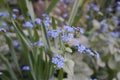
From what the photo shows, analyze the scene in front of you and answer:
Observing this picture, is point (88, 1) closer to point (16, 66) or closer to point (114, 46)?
point (114, 46)

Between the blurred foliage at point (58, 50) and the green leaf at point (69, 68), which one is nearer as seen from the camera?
the green leaf at point (69, 68)

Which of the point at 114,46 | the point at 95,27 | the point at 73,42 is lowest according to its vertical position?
the point at 73,42

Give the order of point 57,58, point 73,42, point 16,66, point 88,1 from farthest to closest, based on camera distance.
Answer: point 88,1, point 16,66, point 73,42, point 57,58

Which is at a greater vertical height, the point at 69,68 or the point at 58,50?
the point at 58,50

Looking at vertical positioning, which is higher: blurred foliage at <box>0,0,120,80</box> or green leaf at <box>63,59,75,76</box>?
blurred foliage at <box>0,0,120,80</box>

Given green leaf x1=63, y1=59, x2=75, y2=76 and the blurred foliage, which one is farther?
the blurred foliage

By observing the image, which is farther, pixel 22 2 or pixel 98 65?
pixel 98 65

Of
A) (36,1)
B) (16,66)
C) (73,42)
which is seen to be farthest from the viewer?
(36,1)

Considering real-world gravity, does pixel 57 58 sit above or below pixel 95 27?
below

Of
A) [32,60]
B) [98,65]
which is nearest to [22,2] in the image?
[32,60]

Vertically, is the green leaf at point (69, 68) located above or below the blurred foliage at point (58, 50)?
below

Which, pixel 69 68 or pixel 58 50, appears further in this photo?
pixel 58 50
